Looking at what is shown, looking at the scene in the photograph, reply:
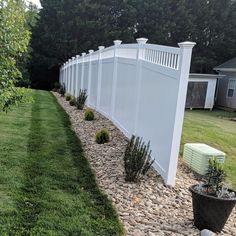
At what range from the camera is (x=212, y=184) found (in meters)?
4.03

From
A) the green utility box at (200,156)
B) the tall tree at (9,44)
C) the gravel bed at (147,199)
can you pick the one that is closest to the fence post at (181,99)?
the gravel bed at (147,199)

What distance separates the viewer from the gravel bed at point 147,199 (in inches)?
155

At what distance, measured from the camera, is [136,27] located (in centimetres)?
3269

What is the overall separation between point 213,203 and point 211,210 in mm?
88

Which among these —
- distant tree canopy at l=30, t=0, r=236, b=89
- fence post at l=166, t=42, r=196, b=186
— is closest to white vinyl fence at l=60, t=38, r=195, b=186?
fence post at l=166, t=42, r=196, b=186

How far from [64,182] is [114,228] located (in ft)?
4.72

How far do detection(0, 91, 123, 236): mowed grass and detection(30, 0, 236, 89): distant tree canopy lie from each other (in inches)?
974

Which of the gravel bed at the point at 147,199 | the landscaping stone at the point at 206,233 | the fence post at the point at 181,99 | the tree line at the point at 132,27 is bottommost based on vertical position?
the gravel bed at the point at 147,199

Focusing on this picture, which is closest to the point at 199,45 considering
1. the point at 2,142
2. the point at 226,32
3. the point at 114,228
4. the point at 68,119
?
the point at 226,32

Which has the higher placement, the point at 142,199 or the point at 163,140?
the point at 163,140

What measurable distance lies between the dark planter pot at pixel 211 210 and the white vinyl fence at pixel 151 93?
1178mm

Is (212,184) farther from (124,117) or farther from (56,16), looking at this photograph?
(56,16)

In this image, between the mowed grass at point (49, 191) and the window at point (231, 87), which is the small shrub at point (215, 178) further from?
the window at point (231, 87)

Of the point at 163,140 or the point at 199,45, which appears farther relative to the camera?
the point at 199,45
